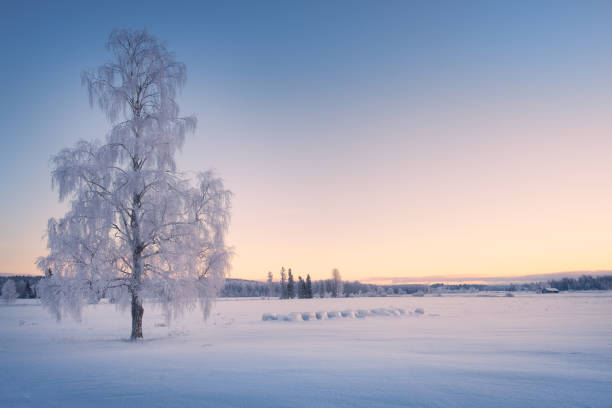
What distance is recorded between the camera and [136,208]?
15.1m

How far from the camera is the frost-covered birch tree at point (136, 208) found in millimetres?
14258

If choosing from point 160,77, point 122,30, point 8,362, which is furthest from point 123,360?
point 122,30

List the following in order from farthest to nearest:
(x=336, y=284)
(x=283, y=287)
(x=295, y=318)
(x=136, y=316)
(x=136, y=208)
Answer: (x=336, y=284)
(x=283, y=287)
(x=295, y=318)
(x=136, y=316)
(x=136, y=208)

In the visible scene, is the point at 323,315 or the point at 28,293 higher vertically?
the point at 323,315

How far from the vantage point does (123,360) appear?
938cm

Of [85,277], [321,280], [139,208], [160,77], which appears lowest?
[321,280]

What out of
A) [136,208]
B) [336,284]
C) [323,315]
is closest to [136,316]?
[136,208]

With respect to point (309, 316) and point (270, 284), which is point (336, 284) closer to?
point (270, 284)

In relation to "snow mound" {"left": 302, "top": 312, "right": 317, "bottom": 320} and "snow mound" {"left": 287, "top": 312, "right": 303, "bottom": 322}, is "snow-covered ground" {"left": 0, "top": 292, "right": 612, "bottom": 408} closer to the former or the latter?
"snow mound" {"left": 287, "top": 312, "right": 303, "bottom": 322}

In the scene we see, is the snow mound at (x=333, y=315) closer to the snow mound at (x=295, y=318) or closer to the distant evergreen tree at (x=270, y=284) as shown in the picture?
the snow mound at (x=295, y=318)

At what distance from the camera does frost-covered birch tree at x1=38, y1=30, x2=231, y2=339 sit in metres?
14.3

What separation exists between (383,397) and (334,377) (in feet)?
5.06

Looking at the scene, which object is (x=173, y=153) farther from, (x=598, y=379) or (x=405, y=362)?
(x=598, y=379)

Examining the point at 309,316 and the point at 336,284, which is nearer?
the point at 309,316
